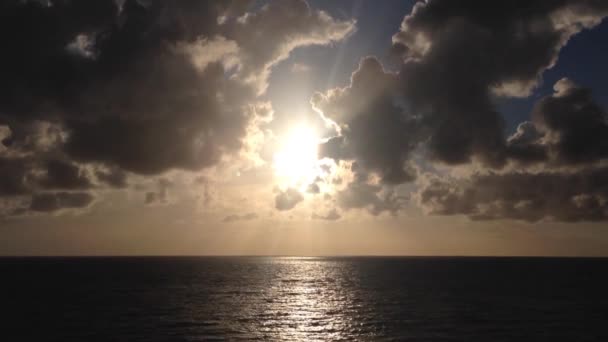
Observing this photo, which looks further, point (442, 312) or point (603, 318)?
point (442, 312)

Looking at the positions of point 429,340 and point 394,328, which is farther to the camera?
point 394,328

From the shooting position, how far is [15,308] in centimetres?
7031

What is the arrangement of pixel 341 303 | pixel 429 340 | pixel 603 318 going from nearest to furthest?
pixel 429 340, pixel 603 318, pixel 341 303

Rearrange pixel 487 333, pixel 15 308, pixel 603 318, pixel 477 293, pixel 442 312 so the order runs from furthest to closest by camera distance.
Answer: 1. pixel 477 293
2. pixel 15 308
3. pixel 442 312
4. pixel 603 318
5. pixel 487 333

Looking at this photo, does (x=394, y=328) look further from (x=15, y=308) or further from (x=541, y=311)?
(x=15, y=308)

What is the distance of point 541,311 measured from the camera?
67.4m

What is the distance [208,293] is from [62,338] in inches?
1921

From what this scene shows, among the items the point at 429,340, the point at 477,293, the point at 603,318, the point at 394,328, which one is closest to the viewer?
the point at 429,340

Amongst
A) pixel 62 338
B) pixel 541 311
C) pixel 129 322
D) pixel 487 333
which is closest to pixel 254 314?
pixel 129 322

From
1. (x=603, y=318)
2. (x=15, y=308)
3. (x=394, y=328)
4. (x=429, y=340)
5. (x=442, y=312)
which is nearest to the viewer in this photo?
(x=429, y=340)

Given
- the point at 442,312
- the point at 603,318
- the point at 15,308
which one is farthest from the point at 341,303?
the point at 15,308

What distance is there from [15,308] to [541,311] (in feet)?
280

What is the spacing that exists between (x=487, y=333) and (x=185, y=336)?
115 ft

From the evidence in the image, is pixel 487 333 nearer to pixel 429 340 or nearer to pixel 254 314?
pixel 429 340
